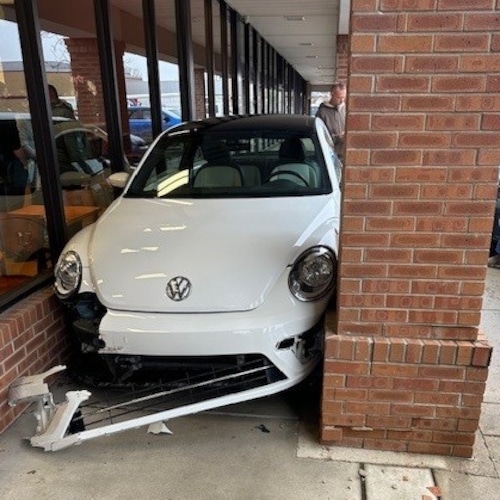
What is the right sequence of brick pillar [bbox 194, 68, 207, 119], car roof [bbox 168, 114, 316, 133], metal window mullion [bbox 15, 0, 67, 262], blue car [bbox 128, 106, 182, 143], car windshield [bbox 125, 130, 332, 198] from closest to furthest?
metal window mullion [bbox 15, 0, 67, 262]
car windshield [bbox 125, 130, 332, 198]
car roof [bbox 168, 114, 316, 133]
blue car [bbox 128, 106, 182, 143]
brick pillar [bbox 194, 68, 207, 119]

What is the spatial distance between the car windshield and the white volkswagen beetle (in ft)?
0.41

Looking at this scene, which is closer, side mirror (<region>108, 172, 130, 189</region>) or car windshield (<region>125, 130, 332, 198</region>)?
car windshield (<region>125, 130, 332, 198</region>)

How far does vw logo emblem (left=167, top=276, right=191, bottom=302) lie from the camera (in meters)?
2.36

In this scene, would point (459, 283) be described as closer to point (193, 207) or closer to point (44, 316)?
point (193, 207)

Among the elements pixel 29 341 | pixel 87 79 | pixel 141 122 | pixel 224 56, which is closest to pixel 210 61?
pixel 224 56

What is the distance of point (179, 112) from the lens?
6.19m

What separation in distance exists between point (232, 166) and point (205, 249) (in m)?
1.04

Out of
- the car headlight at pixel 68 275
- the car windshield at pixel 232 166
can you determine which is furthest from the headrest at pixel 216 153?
the car headlight at pixel 68 275

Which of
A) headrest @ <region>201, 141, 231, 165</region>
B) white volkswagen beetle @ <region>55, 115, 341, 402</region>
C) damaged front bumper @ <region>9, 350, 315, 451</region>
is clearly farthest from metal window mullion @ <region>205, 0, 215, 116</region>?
damaged front bumper @ <region>9, 350, 315, 451</region>

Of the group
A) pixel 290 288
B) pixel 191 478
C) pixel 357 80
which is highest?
pixel 357 80

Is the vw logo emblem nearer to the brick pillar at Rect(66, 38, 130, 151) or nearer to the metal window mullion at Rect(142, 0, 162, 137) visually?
the brick pillar at Rect(66, 38, 130, 151)

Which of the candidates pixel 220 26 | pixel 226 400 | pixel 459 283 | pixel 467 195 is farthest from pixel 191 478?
pixel 220 26

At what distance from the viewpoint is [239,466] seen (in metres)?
2.20

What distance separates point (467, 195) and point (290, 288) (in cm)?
90
